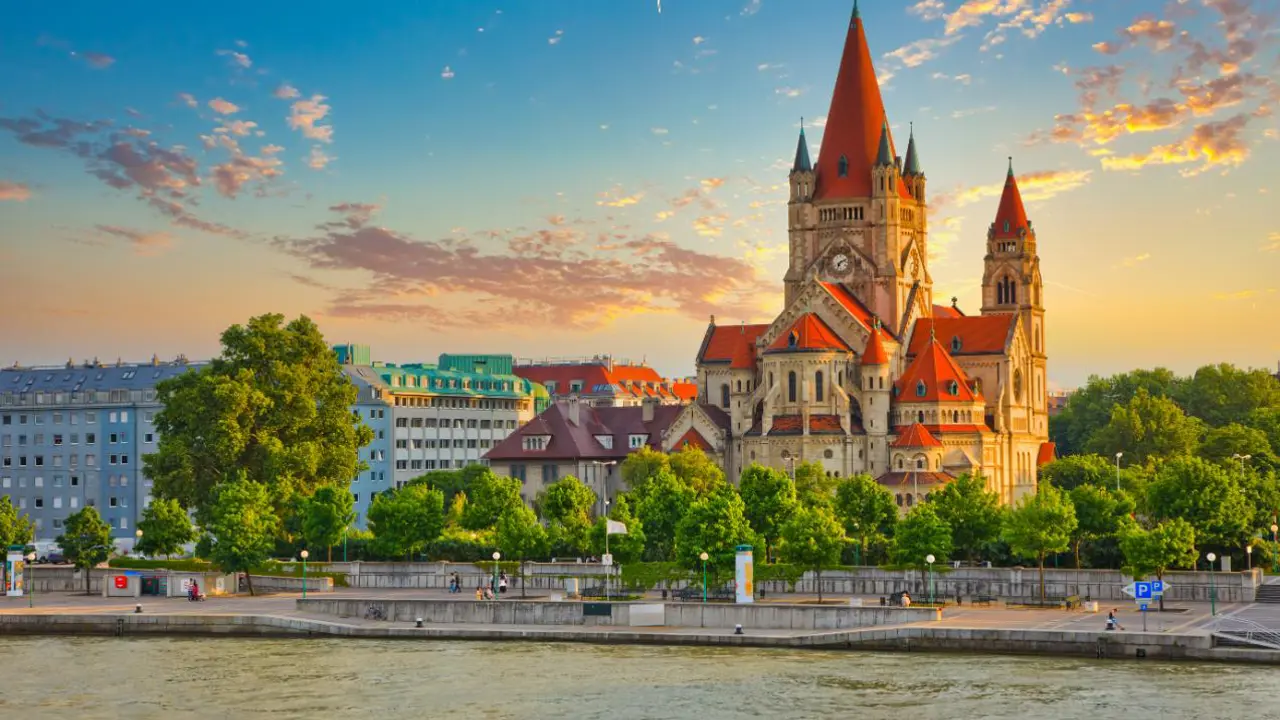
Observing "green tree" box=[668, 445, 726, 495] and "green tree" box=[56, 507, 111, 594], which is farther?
"green tree" box=[668, 445, 726, 495]

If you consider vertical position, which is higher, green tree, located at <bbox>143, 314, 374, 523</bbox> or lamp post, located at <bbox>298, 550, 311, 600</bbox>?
green tree, located at <bbox>143, 314, 374, 523</bbox>

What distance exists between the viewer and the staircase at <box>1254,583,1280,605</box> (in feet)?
244

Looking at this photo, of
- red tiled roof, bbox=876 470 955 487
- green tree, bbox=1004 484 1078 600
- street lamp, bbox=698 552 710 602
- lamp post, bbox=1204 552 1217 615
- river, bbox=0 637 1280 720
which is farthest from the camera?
red tiled roof, bbox=876 470 955 487

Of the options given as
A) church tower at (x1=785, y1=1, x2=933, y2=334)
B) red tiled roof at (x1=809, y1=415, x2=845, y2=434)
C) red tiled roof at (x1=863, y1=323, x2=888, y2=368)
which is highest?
church tower at (x1=785, y1=1, x2=933, y2=334)

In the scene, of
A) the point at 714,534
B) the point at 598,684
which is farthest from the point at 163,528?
the point at 598,684

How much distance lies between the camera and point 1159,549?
242ft

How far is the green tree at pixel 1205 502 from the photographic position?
8106 centimetres

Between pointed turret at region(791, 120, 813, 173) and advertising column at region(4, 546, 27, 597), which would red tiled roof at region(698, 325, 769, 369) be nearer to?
pointed turret at region(791, 120, 813, 173)

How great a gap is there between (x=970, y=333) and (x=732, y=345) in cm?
1960

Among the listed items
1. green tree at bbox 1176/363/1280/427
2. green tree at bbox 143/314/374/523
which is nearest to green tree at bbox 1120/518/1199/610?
green tree at bbox 143/314/374/523

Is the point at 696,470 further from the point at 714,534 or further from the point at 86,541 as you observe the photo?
the point at 86,541

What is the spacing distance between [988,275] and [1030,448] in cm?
1985

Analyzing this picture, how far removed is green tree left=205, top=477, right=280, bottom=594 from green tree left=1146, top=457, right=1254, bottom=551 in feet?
141

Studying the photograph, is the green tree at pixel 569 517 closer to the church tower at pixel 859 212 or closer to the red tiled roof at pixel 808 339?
the red tiled roof at pixel 808 339
